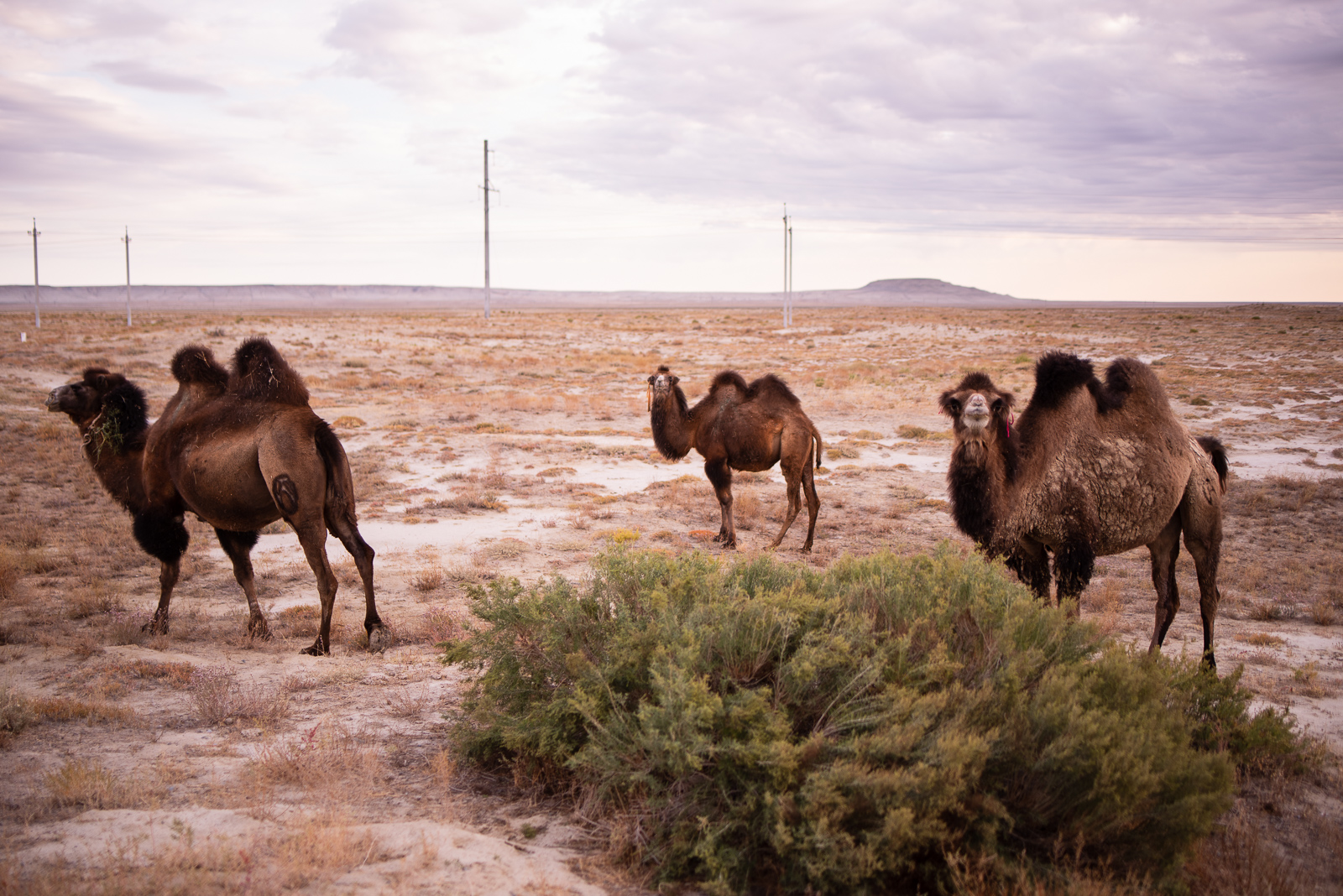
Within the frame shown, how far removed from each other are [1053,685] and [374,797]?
11.1 ft

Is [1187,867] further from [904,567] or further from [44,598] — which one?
[44,598]

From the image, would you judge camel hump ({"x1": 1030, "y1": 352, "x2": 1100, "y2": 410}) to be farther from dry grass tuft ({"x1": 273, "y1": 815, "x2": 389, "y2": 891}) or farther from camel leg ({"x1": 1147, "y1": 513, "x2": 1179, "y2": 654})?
dry grass tuft ({"x1": 273, "y1": 815, "x2": 389, "y2": 891})

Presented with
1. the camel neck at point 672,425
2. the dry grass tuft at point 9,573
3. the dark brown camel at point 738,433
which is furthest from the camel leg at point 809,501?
the dry grass tuft at point 9,573

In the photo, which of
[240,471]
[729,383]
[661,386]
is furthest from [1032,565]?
[240,471]

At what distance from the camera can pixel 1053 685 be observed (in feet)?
12.1

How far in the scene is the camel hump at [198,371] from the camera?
7.45 metres

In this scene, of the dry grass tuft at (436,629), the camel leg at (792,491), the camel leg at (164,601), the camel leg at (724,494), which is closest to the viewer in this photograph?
the dry grass tuft at (436,629)

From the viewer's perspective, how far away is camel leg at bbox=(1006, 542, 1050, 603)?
661cm

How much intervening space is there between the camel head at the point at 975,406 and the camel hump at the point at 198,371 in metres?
6.39

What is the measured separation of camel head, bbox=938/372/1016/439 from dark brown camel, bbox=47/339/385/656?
495 cm

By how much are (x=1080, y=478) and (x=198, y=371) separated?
767cm

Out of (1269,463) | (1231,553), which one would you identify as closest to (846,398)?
(1269,463)

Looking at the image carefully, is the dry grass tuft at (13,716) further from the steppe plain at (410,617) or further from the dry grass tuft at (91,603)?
the dry grass tuft at (91,603)

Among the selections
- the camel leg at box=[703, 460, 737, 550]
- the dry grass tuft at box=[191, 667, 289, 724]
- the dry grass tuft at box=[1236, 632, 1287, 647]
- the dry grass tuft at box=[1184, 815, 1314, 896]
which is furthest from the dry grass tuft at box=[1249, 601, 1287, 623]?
the dry grass tuft at box=[191, 667, 289, 724]
